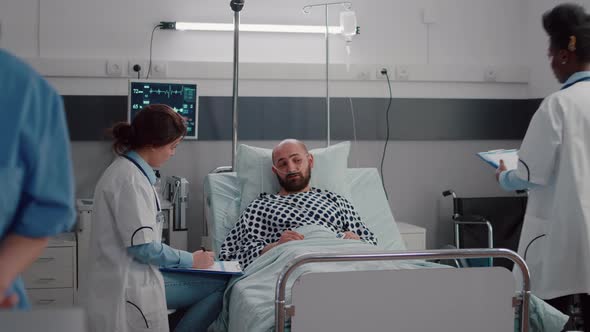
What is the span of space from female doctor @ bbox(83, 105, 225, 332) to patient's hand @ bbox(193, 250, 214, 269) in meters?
0.16

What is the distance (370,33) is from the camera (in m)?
4.95

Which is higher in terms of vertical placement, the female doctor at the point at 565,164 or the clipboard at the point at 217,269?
the female doctor at the point at 565,164

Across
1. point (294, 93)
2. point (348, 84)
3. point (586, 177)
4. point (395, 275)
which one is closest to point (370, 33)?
point (348, 84)

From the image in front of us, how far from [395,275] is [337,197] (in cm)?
160

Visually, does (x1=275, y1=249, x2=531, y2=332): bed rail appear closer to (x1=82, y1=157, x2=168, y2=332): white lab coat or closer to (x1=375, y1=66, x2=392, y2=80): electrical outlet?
(x1=82, y1=157, x2=168, y2=332): white lab coat

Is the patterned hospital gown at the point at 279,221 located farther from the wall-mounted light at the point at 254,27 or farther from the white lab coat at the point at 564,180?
the wall-mounted light at the point at 254,27

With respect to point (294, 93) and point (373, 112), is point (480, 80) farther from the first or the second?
point (294, 93)

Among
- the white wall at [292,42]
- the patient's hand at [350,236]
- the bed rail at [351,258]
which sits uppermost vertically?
the white wall at [292,42]

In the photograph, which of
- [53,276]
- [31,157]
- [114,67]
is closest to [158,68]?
[114,67]

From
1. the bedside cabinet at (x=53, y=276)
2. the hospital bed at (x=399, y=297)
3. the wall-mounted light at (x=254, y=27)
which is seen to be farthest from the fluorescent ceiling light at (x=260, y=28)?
the hospital bed at (x=399, y=297)

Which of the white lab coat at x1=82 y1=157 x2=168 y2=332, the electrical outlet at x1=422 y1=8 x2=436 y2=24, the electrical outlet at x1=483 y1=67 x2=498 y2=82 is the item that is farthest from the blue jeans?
the electrical outlet at x1=483 y1=67 x2=498 y2=82

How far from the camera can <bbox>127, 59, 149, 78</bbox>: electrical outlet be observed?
4594mm

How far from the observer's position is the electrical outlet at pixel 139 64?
4594mm

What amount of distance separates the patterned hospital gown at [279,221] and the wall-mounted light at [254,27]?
1375mm
